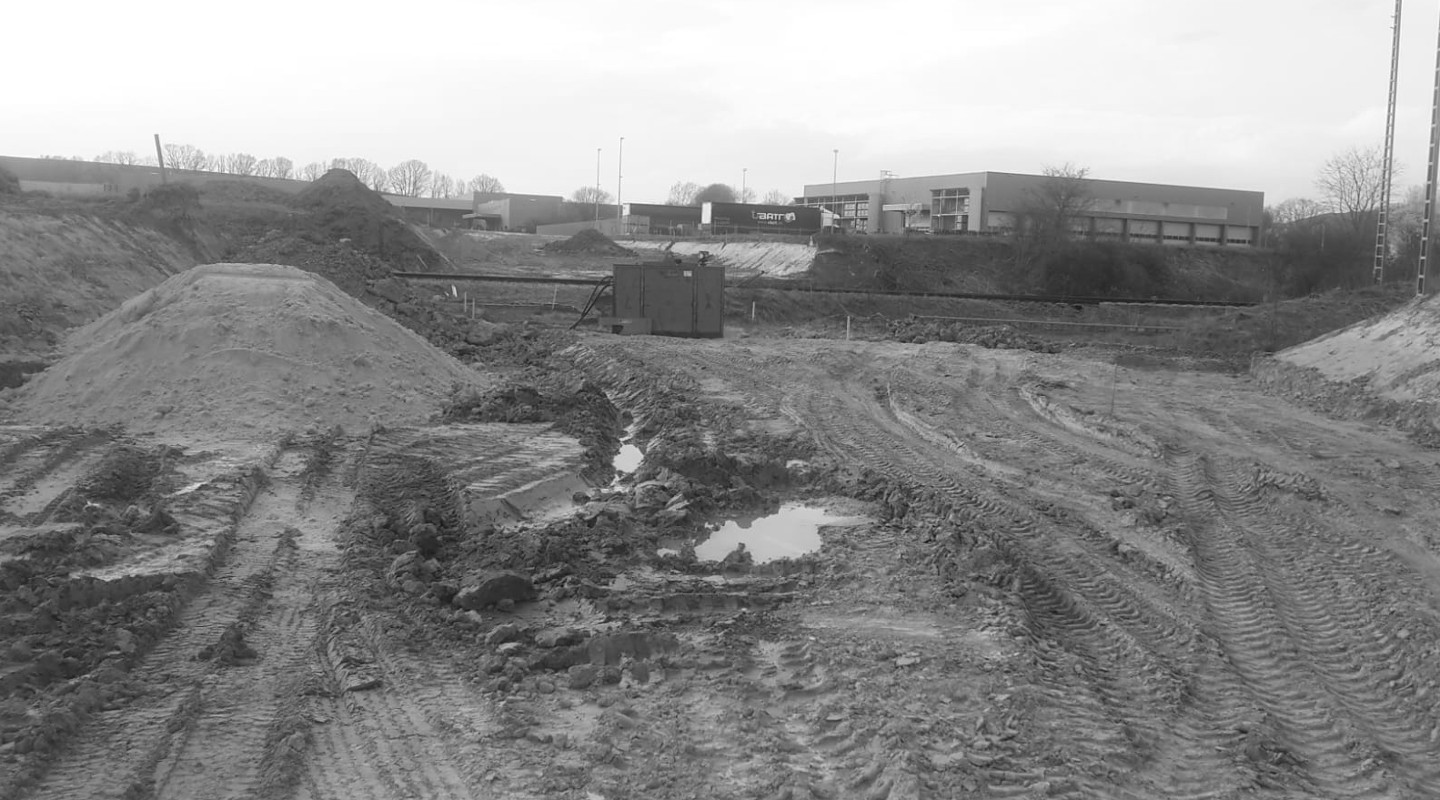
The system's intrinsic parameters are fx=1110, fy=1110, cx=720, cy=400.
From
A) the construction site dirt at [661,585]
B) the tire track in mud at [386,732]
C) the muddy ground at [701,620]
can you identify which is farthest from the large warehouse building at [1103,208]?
the tire track in mud at [386,732]

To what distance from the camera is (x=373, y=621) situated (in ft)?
24.1

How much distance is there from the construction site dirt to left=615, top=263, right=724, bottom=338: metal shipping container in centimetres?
1085

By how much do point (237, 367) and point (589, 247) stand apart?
51773 mm

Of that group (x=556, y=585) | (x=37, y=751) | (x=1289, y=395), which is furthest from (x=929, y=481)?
(x=1289, y=395)

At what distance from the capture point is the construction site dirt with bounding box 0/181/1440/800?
18.1 feet

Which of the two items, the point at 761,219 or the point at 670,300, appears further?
the point at 761,219

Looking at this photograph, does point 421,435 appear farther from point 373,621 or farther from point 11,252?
point 11,252

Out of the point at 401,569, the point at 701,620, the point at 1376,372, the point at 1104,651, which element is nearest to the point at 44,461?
the point at 401,569

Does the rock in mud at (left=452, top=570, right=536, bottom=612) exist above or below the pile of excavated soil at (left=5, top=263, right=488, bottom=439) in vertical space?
below

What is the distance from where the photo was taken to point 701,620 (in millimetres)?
7781

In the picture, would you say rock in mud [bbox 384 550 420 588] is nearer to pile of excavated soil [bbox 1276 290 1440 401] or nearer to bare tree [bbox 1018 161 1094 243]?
pile of excavated soil [bbox 1276 290 1440 401]

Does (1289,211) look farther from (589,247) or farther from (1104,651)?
(1104,651)

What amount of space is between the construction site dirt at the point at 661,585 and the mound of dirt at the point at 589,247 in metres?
47.3

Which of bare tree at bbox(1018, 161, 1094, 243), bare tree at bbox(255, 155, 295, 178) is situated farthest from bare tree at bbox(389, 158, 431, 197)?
bare tree at bbox(1018, 161, 1094, 243)
